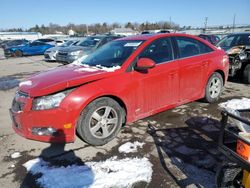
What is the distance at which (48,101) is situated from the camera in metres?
3.46

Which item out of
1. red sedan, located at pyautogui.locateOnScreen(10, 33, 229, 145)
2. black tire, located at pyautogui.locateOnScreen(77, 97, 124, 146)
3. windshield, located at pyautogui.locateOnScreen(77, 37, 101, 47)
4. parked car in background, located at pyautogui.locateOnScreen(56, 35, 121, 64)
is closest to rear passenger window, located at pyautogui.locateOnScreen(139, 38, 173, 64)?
red sedan, located at pyautogui.locateOnScreen(10, 33, 229, 145)

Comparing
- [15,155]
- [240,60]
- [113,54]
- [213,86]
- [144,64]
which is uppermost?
[113,54]

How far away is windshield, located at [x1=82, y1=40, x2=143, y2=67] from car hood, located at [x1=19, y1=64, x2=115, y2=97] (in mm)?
369

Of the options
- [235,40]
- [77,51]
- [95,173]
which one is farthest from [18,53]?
[95,173]

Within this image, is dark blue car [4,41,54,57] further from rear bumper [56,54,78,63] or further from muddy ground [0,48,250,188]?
muddy ground [0,48,250,188]

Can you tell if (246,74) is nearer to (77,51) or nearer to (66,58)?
(77,51)

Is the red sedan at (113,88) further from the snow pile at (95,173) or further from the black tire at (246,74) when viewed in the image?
the black tire at (246,74)

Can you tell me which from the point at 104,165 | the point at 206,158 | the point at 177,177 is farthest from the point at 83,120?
the point at 206,158

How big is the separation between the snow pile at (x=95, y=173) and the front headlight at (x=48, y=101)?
0.75m

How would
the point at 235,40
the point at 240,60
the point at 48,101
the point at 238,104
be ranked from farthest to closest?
the point at 235,40
the point at 240,60
the point at 238,104
the point at 48,101

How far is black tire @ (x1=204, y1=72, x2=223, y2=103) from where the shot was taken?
5423 millimetres

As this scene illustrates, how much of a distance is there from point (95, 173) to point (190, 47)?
3.22 metres

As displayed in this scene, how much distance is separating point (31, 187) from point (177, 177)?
1699 mm

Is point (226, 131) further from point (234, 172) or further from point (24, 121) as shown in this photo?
point (24, 121)
